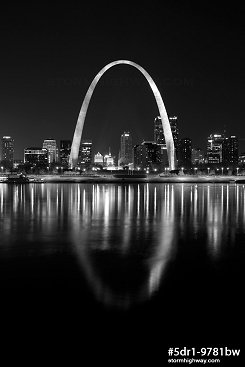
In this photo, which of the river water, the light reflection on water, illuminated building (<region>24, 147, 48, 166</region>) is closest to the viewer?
the river water

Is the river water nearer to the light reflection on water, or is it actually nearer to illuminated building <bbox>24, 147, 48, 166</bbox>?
the light reflection on water

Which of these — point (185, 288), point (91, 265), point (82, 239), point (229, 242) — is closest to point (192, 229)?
point (229, 242)

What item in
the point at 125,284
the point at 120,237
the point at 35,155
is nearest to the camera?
the point at 125,284

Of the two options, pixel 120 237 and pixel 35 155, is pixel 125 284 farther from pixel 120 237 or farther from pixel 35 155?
pixel 35 155

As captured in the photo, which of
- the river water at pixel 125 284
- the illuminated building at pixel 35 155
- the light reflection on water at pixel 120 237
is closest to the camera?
the river water at pixel 125 284

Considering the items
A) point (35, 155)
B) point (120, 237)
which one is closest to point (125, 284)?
point (120, 237)

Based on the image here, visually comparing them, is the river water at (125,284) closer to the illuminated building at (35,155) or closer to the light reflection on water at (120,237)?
the light reflection on water at (120,237)

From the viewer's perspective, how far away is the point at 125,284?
7141mm

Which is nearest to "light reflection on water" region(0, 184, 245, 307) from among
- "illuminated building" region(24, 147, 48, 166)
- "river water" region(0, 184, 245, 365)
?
"river water" region(0, 184, 245, 365)

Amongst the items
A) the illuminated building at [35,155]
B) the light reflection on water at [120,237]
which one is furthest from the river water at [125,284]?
the illuminated building at [35,155]

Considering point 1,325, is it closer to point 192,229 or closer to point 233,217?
point 192,229

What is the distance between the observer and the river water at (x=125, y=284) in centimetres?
521

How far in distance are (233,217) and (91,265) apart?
33.4 ft

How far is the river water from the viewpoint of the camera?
5.21 metres
